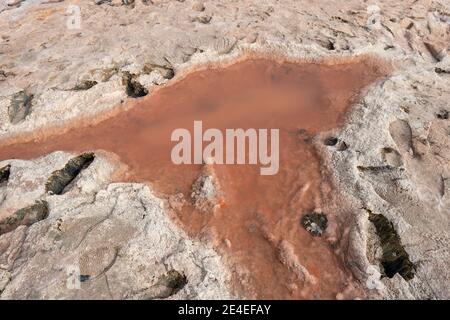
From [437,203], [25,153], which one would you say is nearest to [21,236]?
[25,153]

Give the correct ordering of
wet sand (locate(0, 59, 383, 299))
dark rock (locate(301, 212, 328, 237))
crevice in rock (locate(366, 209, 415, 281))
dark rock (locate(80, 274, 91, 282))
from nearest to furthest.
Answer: dark rock (locate(80, 274, 91, 282)) < crevice in rock (locate(366, 209, 415, 281)) < wet sand (locate(0, 59, 383, 299)) < dark rock (locate(301, 212, 328, 237))

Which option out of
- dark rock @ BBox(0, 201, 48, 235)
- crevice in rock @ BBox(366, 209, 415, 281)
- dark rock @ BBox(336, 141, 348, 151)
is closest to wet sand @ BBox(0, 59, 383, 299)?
dark rock @ BBox(336, 141, 348, 151)

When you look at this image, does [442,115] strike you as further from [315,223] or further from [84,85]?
[84,85]

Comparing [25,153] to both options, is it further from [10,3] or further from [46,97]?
[10,3]

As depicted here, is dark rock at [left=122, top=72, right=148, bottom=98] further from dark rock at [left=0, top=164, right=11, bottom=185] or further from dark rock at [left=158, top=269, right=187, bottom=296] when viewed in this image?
dark rock at [left=158, top=269, right=187, bottom=296]

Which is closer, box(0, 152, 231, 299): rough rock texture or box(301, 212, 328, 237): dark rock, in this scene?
box(0, 152, 231, 299): rough rock texture

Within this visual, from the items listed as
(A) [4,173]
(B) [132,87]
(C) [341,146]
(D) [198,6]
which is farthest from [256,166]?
(D) [198,6]
